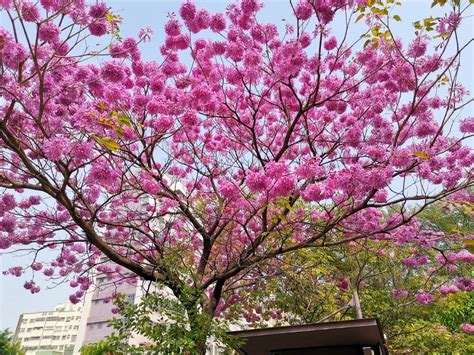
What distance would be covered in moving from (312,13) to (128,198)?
4.28 metres

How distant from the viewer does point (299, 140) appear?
6402 mm

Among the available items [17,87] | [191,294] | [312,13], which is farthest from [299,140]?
[17,87]

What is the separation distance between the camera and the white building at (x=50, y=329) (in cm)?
5306

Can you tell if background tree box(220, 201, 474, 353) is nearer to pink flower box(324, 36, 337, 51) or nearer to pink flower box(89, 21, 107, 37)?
pink flower box(324, 36, 337, 51)

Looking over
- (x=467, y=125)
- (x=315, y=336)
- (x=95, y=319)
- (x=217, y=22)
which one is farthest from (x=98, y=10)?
(x=95, y=319)

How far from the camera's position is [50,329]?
186ft

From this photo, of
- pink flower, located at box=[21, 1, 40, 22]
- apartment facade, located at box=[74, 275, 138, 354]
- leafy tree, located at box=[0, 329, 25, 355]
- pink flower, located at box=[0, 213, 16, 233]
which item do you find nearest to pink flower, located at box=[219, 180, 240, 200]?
pink flower, located at box=[21, 1, 40, 22]

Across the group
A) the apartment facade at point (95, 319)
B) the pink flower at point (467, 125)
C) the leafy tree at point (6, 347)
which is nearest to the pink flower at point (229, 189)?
the pink flower at point (467, 125)

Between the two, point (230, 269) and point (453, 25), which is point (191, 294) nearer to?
point (230, 269)

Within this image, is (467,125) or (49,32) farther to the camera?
(467,125)

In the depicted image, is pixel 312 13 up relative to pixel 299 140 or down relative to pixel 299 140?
up

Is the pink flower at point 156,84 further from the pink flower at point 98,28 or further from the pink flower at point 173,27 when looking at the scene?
the pink flower at point 98,28

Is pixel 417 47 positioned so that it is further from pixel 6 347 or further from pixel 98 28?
pixel 6 347

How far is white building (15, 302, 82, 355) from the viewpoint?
174 feet
